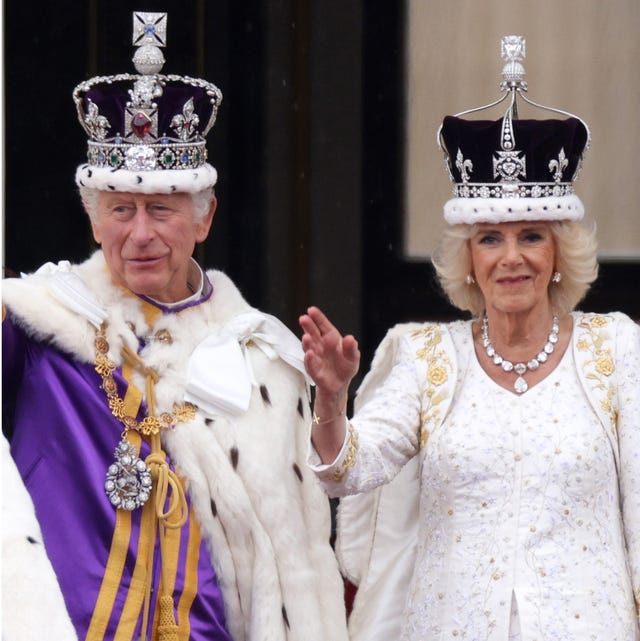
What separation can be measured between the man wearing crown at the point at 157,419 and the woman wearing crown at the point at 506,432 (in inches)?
9.4

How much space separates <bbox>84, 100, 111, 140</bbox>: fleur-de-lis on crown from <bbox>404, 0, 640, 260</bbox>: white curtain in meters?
1.87

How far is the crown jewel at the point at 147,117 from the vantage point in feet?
15.8

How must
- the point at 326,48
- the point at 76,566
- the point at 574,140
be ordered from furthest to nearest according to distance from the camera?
1. the point at 326,48
2. the point at 574,140
3. the point at 76,566

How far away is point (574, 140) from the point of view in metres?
4.86

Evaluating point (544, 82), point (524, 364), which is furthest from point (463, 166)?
point (544, 82)

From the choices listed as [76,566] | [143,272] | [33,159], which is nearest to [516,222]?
[143,272]

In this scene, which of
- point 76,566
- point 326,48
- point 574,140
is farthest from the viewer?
point 326,48

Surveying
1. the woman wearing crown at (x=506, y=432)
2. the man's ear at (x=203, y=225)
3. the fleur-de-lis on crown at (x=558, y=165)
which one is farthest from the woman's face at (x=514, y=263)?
the man's ear at (x=203, y=225)

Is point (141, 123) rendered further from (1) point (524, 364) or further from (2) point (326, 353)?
Result: (1) point (524, 364)

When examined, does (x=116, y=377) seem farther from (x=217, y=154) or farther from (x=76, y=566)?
(x=217, y=154)

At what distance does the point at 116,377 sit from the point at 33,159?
203 cm

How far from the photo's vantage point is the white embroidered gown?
15.1ft

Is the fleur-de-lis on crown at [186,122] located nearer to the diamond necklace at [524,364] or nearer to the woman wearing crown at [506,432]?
the woman wearing crown at [506,432]

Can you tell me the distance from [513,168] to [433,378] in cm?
53
